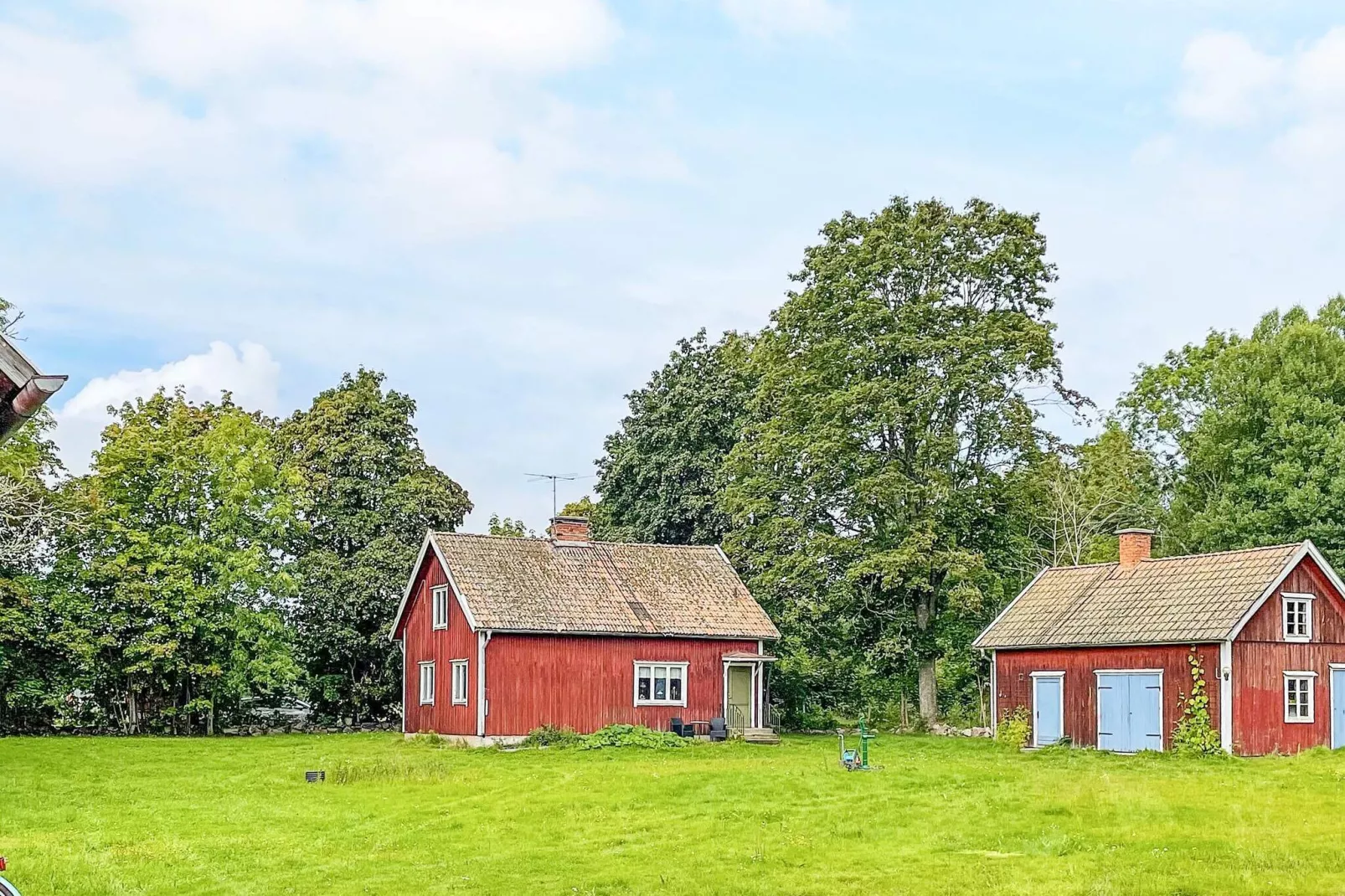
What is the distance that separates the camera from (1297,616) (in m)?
34.8

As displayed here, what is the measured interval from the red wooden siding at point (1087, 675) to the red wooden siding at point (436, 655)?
1426 cm

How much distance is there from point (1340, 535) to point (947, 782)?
28.1 metres

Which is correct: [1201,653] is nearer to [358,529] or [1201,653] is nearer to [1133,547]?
[1133,547]

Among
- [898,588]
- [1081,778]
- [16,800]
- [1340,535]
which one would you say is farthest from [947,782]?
[1340,535]

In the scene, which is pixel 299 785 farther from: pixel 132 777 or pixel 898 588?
pixel 898 588

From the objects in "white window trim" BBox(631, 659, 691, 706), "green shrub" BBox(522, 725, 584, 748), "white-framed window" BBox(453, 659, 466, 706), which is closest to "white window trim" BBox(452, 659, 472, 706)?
"white-framed window" BBox(453, 659, 466, 706)

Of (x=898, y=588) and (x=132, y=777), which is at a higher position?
(x=898, y=588)

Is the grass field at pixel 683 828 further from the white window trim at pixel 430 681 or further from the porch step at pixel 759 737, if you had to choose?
the white window trim at pixel 430 681

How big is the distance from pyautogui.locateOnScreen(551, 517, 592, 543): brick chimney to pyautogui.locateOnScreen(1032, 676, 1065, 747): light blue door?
46.4ft

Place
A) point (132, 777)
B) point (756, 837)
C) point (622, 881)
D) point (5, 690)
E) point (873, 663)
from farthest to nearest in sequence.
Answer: point (873, 663), point (5, 690), point (132, 777), point (756, 837), point (622, 881)

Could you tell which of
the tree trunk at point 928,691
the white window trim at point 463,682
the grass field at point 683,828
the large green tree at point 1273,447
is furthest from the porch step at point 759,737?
the large green tree at point 1273,447

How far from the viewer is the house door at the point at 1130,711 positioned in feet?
115

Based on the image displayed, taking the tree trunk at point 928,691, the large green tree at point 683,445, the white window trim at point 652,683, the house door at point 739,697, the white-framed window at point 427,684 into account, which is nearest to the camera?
the white window trim at point 652,683

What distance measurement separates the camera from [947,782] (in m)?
25.1
